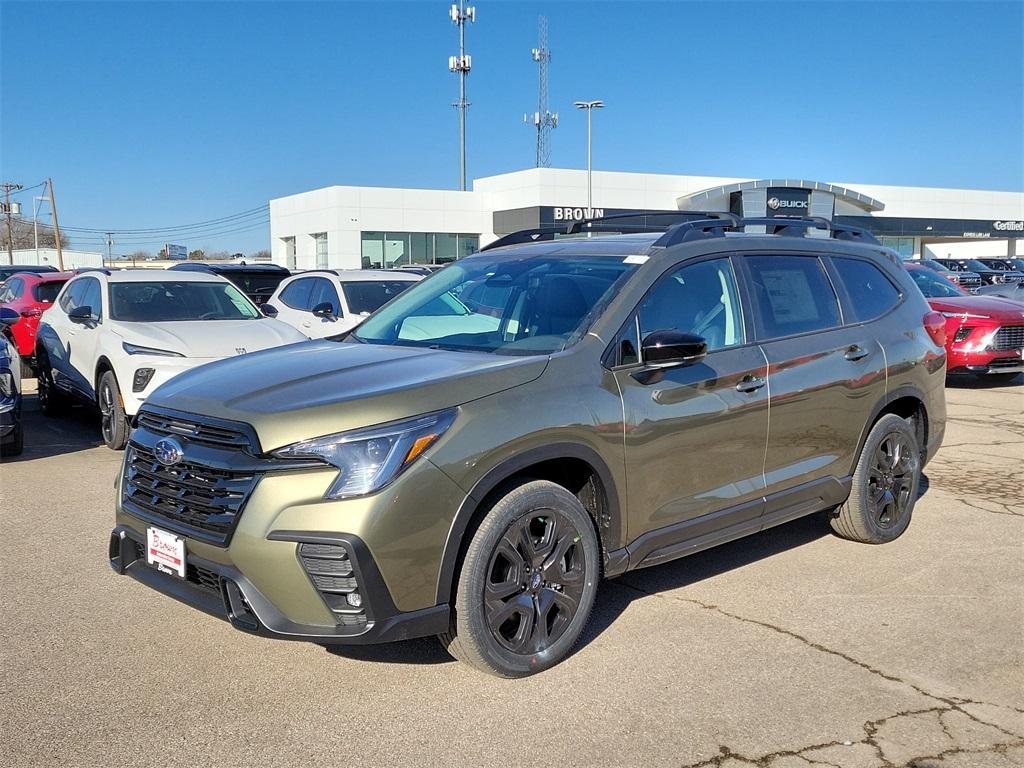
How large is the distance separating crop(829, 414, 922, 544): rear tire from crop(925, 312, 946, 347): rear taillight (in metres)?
0.70

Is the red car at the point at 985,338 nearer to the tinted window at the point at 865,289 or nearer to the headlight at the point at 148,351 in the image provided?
the tinted window at the point at 865,289

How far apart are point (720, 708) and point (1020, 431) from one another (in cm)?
762

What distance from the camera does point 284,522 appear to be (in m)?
3.45

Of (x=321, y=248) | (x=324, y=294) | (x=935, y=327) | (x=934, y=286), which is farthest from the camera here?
(x=321, y=248)

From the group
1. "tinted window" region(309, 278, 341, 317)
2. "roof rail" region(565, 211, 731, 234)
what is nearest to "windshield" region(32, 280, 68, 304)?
"tinted window" region(309, 278, 341, 317)

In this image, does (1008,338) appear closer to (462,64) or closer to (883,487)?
(883,487)

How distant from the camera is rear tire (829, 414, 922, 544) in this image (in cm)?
567

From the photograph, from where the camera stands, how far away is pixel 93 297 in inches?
392

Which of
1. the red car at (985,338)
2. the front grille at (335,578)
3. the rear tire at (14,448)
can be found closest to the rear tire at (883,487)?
the front grille at (335,578)

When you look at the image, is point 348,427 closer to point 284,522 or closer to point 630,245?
point 284,522

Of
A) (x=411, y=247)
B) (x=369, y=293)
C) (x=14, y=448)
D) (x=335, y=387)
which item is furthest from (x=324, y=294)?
(x=411, y=247)

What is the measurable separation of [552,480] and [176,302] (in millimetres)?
6783

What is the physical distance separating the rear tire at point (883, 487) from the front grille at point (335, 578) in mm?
3353

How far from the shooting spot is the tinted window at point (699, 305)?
4.58 meters
